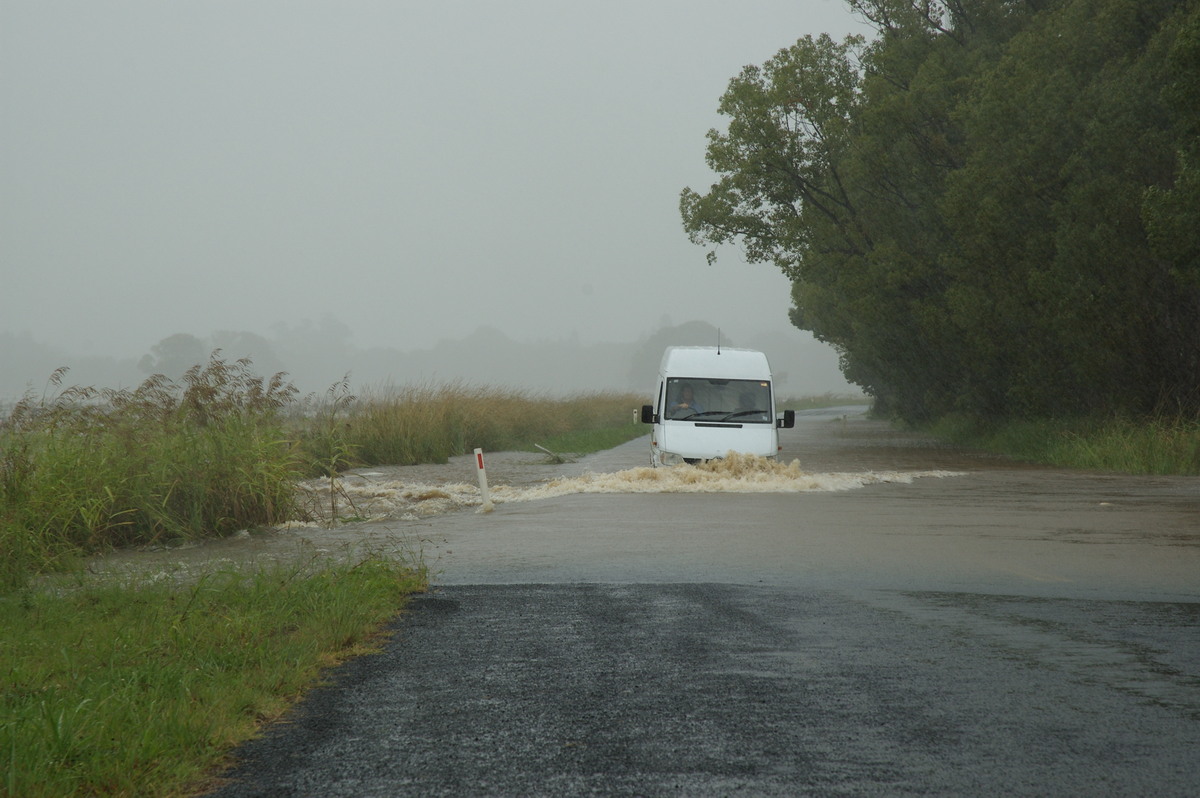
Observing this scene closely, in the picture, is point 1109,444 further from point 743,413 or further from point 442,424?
point 442,424

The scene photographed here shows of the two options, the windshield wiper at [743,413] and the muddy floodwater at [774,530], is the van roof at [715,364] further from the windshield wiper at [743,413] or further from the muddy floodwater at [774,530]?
the muddy floodwater at [774,530]

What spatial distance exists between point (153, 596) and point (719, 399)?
41.0 feet

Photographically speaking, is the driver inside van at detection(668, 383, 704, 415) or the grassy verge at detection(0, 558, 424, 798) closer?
the grassy verge at detection(0, 558, 424, 798)

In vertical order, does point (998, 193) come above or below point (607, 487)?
above

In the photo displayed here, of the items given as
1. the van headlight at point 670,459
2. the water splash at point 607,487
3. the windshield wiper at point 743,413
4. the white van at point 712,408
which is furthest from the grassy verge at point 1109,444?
the van headlight at point 670,459

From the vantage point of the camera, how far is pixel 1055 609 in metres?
8.68

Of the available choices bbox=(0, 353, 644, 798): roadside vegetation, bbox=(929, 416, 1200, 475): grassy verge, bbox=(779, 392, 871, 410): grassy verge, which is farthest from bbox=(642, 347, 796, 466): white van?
bbox=(779, 392, 871, 410): grassy verge

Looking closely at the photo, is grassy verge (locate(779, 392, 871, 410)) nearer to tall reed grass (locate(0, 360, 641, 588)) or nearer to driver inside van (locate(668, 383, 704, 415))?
driver inside van (locate(668, 383, 704, 415))

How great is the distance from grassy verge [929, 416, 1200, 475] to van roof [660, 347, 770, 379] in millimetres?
7407

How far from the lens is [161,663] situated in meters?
6.59

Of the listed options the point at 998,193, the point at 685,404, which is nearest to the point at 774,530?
the point at 685,404

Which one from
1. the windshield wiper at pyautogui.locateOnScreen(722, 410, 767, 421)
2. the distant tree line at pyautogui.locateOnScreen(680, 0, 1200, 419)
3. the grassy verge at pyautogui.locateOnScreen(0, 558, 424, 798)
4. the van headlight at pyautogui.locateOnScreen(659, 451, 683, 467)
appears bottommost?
the grassy verge at pyautogui.locateOnScreen(0, 558, 424, 798)

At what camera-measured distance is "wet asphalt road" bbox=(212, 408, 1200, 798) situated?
4742 mm

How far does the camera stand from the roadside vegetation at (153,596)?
198 inches
